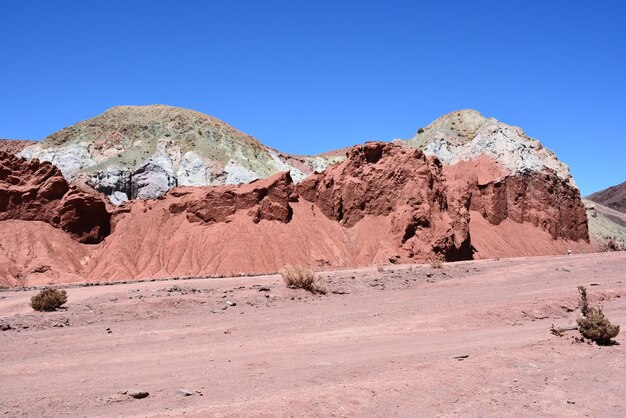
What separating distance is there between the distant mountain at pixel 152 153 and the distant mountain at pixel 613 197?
139 m

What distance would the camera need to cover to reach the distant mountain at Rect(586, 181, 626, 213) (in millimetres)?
173750

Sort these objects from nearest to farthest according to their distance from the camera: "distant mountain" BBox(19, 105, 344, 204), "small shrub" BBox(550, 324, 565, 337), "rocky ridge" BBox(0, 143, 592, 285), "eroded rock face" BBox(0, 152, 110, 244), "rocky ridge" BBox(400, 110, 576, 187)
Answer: "small shrub" BBox(550, 324, 565, 337), "rocky ridge" BBox(0, 143, 592, 285), "eroded rock face" BBox(0, 152, 110, 244), "distant mountain" BBox(19, 105, 344, 204), "rocky ridge" BBox(400, 110, 576, 187)

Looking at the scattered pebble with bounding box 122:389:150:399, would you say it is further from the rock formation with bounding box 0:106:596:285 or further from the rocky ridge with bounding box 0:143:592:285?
the rock formation with bounding box 0:106:596:285

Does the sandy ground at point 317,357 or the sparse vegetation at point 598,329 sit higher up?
the sparse vegetation at point 598,329

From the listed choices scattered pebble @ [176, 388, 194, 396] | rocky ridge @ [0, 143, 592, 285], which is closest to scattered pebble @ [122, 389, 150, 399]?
scattered pebble @ [176, 388, 194, 396]

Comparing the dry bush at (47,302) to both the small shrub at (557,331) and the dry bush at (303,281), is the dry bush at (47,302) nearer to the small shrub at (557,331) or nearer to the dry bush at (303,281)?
the dry bush at (303,281)

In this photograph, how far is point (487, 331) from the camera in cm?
1202

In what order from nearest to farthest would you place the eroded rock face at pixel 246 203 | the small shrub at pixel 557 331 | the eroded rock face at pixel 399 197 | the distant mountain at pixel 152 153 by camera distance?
1. the small shrub at pixel 557 331
2. the eroded rock face at pixel 246 203
3. the eroded rock face at pixel 399 197
4. the distant mountain at pixel 152 153

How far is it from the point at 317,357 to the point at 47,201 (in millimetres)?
42178

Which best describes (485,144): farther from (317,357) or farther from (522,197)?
(317,357)

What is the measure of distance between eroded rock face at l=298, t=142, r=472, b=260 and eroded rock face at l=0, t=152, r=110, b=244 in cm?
Result: 1848

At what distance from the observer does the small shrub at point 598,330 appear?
10266 mm

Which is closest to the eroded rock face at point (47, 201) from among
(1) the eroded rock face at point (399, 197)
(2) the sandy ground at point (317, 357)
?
(1) the eroded rock face at point (399, 197)

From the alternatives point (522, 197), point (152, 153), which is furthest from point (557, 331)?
point (152, 153)
